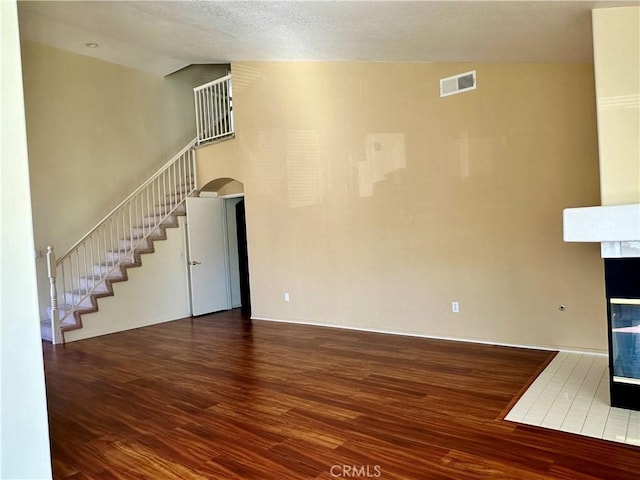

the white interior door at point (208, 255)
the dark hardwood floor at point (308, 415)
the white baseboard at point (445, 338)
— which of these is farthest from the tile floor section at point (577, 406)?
the white interior door at point (208, 255)

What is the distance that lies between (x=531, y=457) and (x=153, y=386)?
10.5 ft

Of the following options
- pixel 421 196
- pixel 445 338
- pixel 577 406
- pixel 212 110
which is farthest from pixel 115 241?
pixel 577 406

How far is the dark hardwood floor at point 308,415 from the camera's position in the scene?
8.46 ft

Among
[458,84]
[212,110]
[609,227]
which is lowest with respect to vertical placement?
[609,227]

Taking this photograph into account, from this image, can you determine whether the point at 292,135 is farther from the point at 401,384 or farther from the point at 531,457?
the point at 531,457

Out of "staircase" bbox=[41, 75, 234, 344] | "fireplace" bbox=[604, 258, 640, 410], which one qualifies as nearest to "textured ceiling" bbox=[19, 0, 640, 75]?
"staircase" bbox=[41, 75, 234, 344]

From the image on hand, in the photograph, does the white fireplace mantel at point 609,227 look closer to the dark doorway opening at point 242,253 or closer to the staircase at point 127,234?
the staircase at point 127,234

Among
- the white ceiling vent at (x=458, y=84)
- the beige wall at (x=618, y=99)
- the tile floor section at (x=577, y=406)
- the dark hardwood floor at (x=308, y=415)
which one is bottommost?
the tile floor section at (x=577, y=406)

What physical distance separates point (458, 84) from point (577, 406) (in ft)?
11.6

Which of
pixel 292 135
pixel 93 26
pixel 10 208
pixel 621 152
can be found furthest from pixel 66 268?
pixel 621 152

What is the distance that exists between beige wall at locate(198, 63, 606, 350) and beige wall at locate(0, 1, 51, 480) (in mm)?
4245

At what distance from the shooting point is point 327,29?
4.29 meters

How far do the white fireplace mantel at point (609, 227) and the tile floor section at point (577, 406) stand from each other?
1.11 metres

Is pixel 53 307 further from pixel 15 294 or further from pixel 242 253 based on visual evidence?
pixel 15 294
